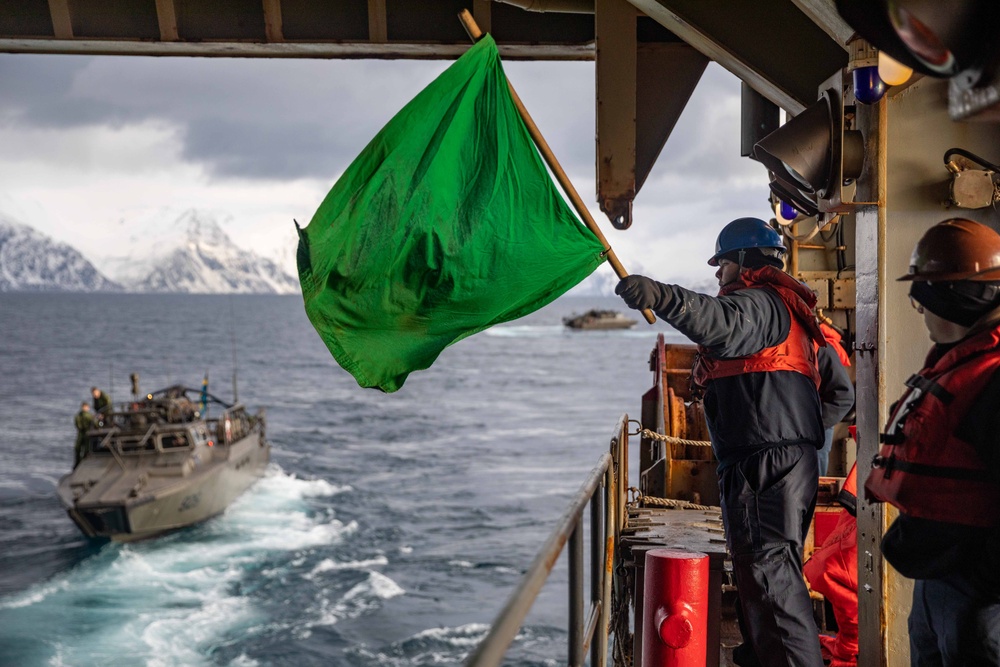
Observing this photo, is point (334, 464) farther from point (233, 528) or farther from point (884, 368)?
point (884, 368)

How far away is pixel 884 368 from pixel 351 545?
2590 centimetres

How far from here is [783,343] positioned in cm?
439

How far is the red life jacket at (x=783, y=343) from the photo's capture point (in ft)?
14.4

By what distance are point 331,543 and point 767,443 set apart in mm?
25743

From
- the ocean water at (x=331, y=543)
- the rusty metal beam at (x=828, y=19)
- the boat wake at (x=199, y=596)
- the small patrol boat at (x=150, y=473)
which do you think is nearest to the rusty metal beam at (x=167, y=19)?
the rusty metal beam at (x=828, y=19)

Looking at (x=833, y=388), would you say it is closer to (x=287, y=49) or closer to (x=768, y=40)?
(x=768, y=40)

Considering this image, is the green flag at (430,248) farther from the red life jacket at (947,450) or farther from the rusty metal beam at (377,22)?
the rusty metal beam at (377,22)

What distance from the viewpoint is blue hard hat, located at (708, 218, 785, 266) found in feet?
15.4

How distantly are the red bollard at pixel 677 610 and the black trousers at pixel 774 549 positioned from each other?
19 cm

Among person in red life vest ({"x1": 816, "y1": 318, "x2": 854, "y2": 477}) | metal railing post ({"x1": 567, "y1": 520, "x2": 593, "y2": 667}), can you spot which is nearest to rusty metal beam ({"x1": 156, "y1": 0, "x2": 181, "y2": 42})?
person in red life vest ({"x1": 816, "y1": 318, "x2": 854, "y2": 477})

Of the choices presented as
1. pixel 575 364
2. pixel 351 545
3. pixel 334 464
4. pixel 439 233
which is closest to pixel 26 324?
pixel 575 364

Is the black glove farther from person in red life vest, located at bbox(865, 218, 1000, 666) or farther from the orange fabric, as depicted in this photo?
the orange fabric

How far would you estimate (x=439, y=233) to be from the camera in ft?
16.1

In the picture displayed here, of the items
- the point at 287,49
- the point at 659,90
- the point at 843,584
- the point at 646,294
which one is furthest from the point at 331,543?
the point at 646,294
